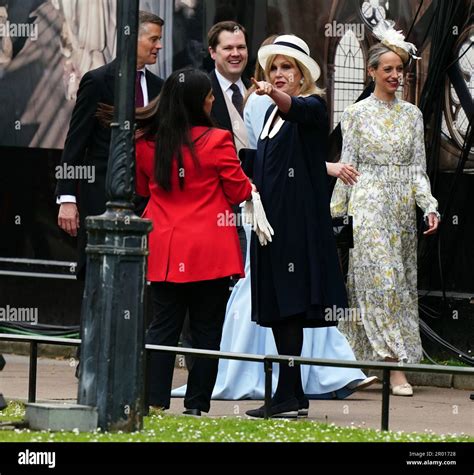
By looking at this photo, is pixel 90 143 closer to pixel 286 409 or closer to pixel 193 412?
pixel 193 412

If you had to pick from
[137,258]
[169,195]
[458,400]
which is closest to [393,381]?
[458,400]

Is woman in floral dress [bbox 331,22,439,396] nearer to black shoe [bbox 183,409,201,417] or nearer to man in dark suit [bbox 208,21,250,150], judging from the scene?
man in dark suit [bbox 208,21,250,150]

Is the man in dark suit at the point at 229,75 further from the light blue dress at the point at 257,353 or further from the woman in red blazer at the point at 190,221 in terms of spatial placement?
the woman in red blazer at the point at 190,221

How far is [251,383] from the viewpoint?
12.4m

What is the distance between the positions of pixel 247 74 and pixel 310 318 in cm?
386

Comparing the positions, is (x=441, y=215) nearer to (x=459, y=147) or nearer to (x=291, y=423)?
(x=459, y=147)

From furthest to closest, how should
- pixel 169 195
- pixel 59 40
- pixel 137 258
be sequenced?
pixel 59 40
pixel 169 195
pixel 137 258

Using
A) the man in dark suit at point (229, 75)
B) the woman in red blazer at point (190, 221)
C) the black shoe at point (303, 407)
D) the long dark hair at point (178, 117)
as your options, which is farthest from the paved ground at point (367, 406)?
the man in dark suit at point (229, 75)

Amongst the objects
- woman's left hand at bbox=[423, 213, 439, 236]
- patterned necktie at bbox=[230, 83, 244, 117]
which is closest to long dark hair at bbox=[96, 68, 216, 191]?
patterned necktie at bbox=[230, 83, 244, 117]

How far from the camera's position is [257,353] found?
40.8 feet

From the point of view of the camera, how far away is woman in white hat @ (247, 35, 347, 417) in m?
11.0

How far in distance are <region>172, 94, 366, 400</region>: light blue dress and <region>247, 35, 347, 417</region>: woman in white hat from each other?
0.98 m

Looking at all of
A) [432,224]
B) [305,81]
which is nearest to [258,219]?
[305,81]

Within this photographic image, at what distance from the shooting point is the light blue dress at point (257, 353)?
12.3 meters
